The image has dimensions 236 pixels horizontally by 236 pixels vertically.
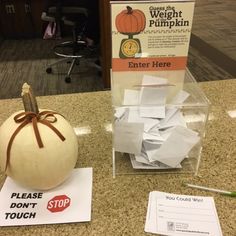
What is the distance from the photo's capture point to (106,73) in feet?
8.11

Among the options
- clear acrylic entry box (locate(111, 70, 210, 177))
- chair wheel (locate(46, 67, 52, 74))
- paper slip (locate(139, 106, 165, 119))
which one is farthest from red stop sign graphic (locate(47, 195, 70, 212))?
chair wheel (locate(46, 67, 52, 74))

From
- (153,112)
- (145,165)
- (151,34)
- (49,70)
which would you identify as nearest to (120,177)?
(145,165)

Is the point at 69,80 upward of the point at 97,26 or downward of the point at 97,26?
downward

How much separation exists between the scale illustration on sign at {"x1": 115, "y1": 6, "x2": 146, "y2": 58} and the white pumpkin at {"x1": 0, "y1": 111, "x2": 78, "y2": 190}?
9.7 inches

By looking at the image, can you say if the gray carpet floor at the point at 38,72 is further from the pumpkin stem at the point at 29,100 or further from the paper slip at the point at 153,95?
the pumpkin stem at the point at 29,100

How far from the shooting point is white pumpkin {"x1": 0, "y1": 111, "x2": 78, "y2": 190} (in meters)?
0.48

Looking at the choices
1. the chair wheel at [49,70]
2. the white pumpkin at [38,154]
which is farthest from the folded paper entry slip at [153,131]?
the chair wheel at [49,70]

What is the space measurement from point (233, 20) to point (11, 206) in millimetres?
4371

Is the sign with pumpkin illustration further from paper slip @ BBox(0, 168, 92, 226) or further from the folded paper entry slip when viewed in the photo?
paper slip @ BBox(0, 168, 92, 226)

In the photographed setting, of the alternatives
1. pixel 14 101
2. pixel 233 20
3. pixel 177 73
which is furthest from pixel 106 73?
pixel 233 20

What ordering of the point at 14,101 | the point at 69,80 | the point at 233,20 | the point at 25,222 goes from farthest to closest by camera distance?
the point at 233,20
the point at 69,80
the point at 14,101
the point at 25,222

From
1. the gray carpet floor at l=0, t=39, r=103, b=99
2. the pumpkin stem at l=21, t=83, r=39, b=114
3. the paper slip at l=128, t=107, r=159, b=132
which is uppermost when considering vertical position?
the pumpkin stem at l=21, t=83, r=39, b=114

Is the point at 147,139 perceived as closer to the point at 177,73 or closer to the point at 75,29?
the point at 177,73

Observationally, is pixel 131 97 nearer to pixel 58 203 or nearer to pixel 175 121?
pixel 175 121
